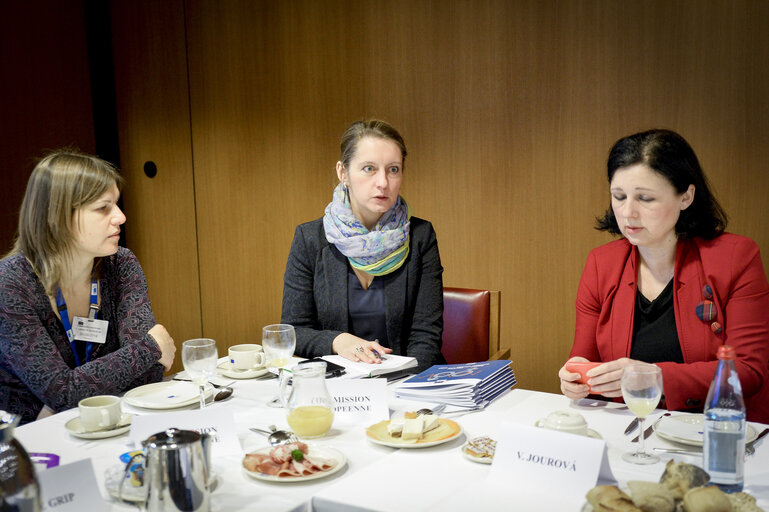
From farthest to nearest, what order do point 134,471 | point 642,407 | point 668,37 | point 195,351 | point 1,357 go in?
point 668,37 < point 1,357 < point 195,351 < point 642,407 < point 134,471

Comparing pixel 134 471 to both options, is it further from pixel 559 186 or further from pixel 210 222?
pixel 210 222

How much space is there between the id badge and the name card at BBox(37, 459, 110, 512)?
3.34 feet

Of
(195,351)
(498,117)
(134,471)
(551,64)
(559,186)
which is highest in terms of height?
(551,64)

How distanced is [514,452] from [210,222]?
12.9 feet

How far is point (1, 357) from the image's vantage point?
1.99 meters

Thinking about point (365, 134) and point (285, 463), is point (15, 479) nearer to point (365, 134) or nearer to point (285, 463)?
point (285, 463)

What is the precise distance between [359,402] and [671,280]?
3.61ft

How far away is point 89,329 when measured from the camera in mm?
2090

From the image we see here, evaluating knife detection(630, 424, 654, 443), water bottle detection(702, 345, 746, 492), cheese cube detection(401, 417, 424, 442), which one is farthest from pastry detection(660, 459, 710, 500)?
cheese cube detection(401, 417, 424, 442)

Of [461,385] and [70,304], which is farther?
[70,304]

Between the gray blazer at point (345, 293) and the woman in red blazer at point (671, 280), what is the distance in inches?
22.0

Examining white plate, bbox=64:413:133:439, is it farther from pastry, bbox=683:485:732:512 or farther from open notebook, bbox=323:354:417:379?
pastry, bbox=683:485:732:512

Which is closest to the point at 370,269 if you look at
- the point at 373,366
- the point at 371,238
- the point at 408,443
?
the point at 371,238

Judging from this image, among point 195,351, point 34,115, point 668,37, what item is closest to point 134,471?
point 195,351
